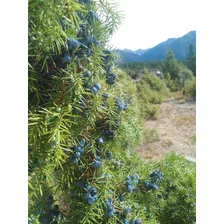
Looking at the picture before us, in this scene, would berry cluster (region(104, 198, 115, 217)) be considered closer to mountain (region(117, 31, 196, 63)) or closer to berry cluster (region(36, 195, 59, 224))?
berry cluster (region(36, 195, 59, 224))

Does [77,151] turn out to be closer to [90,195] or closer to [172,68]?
[90,195]

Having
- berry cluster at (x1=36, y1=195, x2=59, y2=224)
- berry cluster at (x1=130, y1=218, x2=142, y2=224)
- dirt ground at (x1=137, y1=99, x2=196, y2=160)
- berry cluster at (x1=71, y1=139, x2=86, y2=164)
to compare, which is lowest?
dirt ground at (x1=137, y1=99, x2=196, y2=160)

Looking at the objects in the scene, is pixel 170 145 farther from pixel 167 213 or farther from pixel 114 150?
pixel 114 150

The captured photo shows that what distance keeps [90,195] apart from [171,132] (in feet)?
12.9

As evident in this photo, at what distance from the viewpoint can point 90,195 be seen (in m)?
0.66

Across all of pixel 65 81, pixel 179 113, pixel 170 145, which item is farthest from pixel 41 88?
pixel 179 113

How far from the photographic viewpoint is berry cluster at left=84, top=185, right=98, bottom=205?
655 mm

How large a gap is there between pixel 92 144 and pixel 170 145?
3462 mm

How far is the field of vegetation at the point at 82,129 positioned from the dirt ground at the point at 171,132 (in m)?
2.41

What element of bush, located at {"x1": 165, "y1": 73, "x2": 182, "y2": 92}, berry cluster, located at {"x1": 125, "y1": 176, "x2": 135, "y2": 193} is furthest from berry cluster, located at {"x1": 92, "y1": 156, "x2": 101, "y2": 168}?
bush, located at {"x1": 165, "y1": 73, "x2": 182, "y2": 92}

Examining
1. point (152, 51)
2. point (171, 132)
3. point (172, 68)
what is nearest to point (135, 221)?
point (152, 51)

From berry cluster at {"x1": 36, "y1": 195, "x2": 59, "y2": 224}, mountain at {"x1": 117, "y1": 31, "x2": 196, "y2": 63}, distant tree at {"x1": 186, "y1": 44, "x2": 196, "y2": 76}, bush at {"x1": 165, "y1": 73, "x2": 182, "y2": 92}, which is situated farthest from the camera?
bush at {"x1": 165, "y1": 73, "x2": 182, "y2": 92}

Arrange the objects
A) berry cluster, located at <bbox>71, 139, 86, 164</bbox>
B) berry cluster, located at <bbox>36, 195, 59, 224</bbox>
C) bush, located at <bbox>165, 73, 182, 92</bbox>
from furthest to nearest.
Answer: bush, located at <bbox>165, 73, 182, 92</bbox>
berry cluster, located at <bbox>36, 195, 59, 224</bbox>
berry cluster, located at <bbox>71, 139, 86, 164</bbox>
